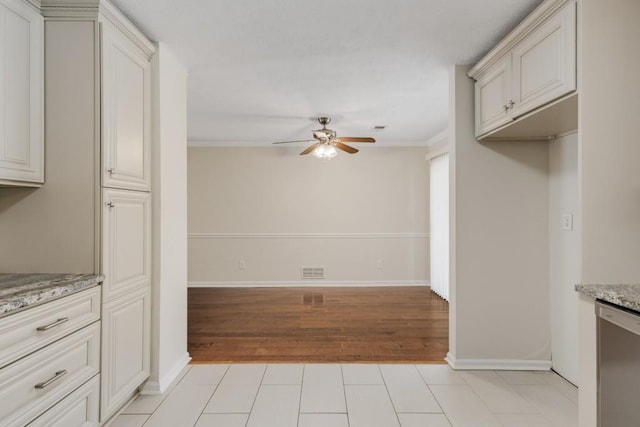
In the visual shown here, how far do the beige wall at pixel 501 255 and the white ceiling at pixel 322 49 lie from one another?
86 centimetres

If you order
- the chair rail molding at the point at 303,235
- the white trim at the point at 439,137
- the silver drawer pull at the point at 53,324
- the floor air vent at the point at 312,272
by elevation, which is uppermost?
the white trim at the point at 439,137

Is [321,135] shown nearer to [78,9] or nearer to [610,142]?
[78,9]

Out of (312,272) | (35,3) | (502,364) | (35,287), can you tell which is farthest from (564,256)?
(312,272)

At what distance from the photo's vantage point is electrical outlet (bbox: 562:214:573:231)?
2.52 m

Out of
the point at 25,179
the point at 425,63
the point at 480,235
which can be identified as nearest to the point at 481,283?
the point at 480,235

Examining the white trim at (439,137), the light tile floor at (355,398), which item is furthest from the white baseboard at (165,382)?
the white trim at (439,137)

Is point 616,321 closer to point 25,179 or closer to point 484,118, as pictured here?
point 484,118

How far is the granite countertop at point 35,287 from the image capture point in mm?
1343

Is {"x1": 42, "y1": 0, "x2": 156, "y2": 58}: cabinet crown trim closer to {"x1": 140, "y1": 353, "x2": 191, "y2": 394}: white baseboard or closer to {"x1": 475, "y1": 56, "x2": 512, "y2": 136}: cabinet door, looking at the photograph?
{"x1": 140, "y1": 353, "x2": 191, "y2": 394}: white baseboard

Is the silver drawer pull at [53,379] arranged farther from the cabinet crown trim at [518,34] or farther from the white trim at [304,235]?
the white trim at [304,235]

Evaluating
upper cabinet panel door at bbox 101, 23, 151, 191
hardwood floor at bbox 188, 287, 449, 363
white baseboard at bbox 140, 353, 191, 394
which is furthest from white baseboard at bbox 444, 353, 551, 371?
upper cabinet panel door at bbox 101, 23, 151, 191

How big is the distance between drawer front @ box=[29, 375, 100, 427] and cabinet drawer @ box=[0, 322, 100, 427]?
31 millimetres

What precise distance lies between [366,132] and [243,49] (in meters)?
2.89

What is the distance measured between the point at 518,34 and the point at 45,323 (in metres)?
2.86
